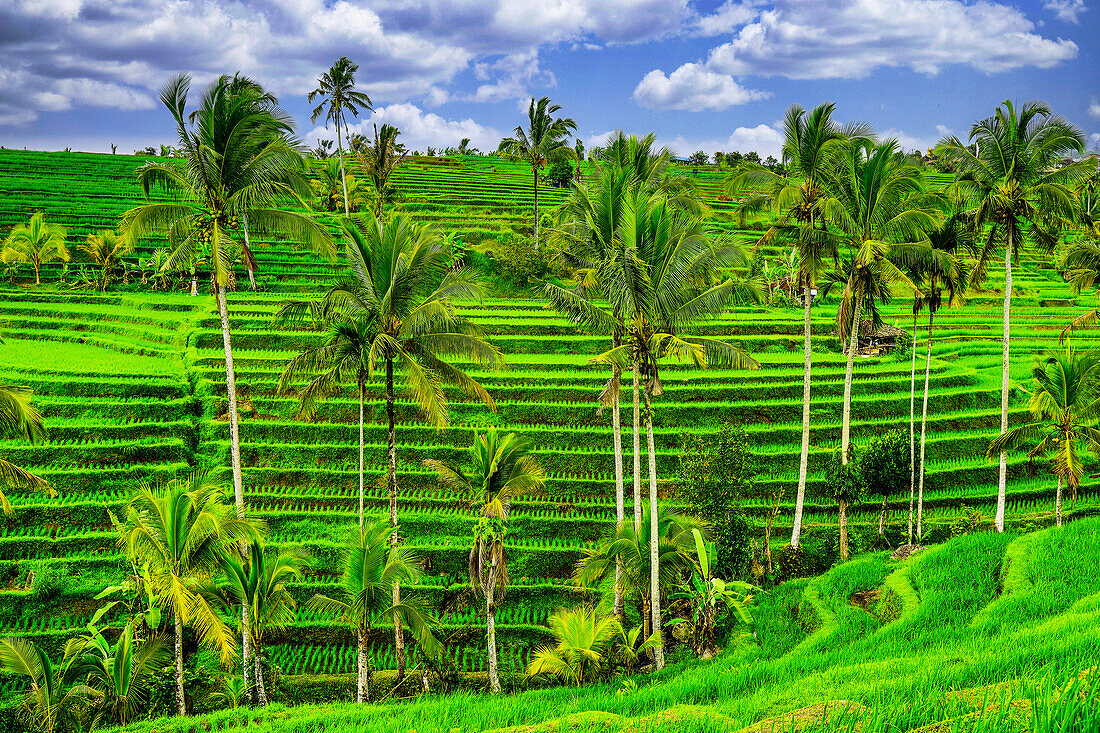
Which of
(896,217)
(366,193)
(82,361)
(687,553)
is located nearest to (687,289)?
(687,553)

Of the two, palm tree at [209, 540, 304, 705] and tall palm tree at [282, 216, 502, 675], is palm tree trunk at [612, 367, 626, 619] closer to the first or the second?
tall palm tree at [282, 216, 502, 675]

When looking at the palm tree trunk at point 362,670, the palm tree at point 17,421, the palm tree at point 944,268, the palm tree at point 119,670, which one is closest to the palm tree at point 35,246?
the palm tree at point 17,421

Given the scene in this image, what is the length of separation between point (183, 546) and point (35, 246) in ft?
95.2

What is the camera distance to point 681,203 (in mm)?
18969

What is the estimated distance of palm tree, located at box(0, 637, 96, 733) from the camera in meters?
11.6

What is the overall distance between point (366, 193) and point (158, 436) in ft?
99.1

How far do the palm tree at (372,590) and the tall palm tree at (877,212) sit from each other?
12.8 m

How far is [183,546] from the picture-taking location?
11.8 meters

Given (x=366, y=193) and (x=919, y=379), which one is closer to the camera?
(x=919, y=379)

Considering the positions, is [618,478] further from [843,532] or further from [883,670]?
[883,670]

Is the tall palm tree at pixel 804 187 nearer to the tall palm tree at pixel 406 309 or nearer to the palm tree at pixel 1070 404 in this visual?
the palm tree at pixel 1070 404

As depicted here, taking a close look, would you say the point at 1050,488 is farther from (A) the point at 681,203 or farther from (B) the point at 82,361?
(B) the point at 82,361

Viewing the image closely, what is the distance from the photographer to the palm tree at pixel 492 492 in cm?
1338

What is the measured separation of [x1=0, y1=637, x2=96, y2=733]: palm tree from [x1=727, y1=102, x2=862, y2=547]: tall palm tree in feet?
54.6
